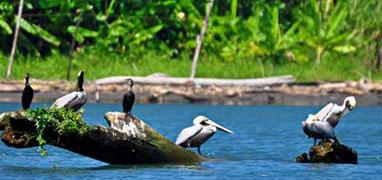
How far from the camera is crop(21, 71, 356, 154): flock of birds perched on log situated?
24.6m

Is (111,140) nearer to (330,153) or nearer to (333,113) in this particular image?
(330,153)

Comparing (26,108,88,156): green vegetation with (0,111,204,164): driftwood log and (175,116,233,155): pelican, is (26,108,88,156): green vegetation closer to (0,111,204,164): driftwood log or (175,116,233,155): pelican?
(0,111,204,164): driftwood log

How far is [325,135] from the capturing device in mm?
25734

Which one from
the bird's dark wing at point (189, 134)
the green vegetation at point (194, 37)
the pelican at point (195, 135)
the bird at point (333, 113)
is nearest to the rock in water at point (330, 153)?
the bird at point (333, 113)

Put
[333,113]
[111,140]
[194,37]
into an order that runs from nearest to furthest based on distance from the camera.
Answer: [111,140]
[333,113]
[194,37]

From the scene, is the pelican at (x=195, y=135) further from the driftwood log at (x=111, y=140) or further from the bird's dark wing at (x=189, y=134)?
the driftwood log at (x=111, y=140)

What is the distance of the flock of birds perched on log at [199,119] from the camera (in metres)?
24.6

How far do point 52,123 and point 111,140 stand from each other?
3.68 feet

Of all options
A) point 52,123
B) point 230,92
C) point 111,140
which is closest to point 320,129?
point 111,140

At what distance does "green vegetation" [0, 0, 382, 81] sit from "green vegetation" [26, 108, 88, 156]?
1276 inches

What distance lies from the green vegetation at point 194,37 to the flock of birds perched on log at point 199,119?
2877 cm

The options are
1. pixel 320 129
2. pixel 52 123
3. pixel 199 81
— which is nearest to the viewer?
pixel 52 123

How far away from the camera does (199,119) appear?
2708 cm

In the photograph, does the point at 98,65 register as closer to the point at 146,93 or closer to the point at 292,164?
the point at 146,93
